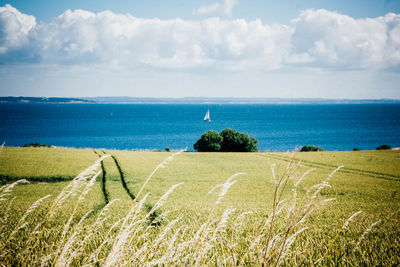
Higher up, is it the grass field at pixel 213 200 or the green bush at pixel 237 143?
the grass field at pixel 213 200

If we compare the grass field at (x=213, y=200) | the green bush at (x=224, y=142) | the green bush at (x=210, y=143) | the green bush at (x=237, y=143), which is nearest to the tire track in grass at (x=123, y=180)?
the grass field at (x=213, y=200)

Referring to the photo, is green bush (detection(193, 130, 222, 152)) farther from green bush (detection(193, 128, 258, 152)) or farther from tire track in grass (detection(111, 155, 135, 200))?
tire track in grass (detection(111, 155, 135, 200))

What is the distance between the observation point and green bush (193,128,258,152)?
5356cm

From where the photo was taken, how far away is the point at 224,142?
56000 millimetres

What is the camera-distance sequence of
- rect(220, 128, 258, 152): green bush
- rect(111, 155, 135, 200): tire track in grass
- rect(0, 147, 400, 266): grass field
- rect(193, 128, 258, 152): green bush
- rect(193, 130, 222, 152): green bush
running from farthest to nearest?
rect(220, 128, 258, 152): green bush
rect(193, 128, 258, 152): green bush
rect(193, 130, 222, 152): green bush
rect(111, 155, 135, 200): tire track in grass
rect(0, 147, 400, 266): grass field

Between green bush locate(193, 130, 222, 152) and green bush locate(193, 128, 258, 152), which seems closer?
green bush locate(193, 130, 222, 152)

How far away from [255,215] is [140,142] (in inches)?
3808

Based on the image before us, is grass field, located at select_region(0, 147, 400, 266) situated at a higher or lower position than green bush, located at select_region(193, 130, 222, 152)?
higher

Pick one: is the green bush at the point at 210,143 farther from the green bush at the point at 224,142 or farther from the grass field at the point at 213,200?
the grass field at the point at 213,200

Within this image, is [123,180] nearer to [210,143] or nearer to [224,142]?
[210,143]

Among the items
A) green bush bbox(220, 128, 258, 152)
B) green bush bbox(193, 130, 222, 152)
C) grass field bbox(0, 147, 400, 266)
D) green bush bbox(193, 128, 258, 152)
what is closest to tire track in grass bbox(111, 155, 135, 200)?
grass field bbox(0, 147, 400, 266)

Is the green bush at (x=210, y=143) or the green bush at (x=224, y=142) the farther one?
the green bush at (x=224, y=142)

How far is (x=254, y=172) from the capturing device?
24.3 metres

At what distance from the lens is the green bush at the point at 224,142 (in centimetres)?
5356
